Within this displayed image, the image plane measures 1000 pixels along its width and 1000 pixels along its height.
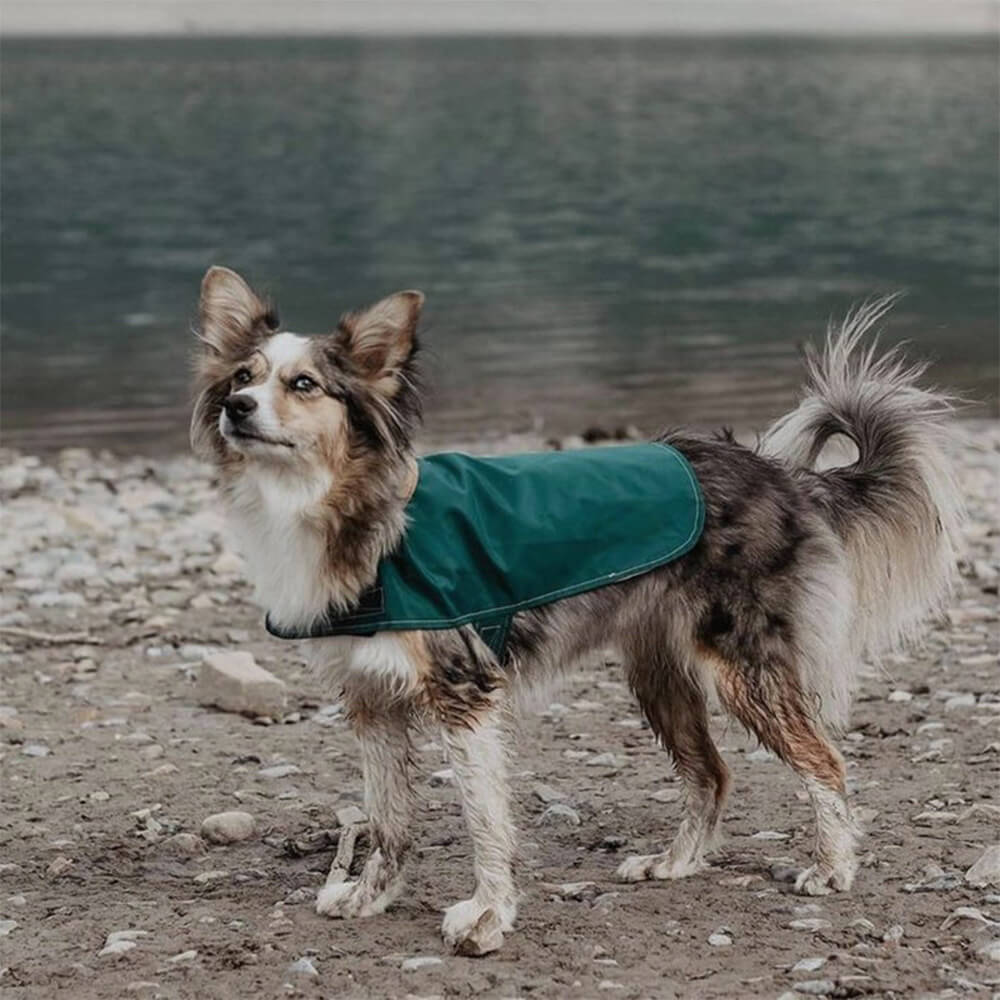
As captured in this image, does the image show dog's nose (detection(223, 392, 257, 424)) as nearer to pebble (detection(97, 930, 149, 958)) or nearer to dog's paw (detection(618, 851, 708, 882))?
pebble (detection(97, 930, 149, 958))

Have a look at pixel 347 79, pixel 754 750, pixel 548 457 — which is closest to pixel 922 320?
pixel 754 750

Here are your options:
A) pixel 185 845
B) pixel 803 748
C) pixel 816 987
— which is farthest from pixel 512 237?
pixel 816 987

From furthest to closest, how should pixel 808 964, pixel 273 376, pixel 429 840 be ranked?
pixel 429 840, pixel 273 376, pixel 808 964

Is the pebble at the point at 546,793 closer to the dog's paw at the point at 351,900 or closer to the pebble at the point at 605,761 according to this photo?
the pebble at the point at 605,761

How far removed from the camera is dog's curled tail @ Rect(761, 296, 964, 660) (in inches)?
276

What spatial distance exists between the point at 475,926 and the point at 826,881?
1289mm

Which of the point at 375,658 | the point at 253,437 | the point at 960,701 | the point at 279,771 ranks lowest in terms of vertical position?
the point at 279,771

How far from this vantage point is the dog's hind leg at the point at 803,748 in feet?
21.4

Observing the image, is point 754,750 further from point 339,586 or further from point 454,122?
point 454,122

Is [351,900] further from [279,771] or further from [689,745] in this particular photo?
[279,771]

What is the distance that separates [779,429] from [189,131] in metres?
56.2

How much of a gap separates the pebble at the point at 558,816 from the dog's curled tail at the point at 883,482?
130 centimetres

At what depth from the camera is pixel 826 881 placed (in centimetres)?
651

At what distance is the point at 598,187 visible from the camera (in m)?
45.0
